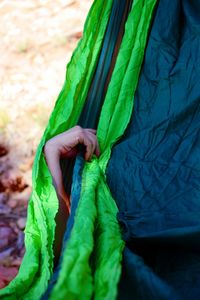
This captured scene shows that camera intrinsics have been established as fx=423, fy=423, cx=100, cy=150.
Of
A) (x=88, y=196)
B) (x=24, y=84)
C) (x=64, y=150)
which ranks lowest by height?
(x=88, y=196)

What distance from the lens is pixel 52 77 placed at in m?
1.95

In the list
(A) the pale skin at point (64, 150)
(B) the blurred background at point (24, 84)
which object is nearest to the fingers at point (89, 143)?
(A) the pale skin at point (64, 150)

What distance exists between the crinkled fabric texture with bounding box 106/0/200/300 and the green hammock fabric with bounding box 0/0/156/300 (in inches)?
1.3

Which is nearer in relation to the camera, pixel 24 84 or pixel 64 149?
pixel 64 149

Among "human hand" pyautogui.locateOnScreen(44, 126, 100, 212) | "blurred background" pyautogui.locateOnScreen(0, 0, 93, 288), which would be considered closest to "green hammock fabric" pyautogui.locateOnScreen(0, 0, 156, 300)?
"human hand" pyautogui.locateOnScreen(44, 126, 100, 212)

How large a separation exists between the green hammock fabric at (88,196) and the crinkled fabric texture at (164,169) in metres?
0.03

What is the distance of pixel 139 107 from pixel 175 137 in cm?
18

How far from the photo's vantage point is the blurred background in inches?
59.0

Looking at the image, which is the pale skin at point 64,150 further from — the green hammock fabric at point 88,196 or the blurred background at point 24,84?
the blurred background at point 24,84

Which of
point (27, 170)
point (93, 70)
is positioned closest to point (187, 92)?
point (93, 70)

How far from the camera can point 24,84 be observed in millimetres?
1936

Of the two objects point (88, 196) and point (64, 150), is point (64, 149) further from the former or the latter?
point (88, 196)

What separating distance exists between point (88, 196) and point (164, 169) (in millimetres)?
243

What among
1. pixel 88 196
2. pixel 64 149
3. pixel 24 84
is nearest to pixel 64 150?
pixel 64 149
